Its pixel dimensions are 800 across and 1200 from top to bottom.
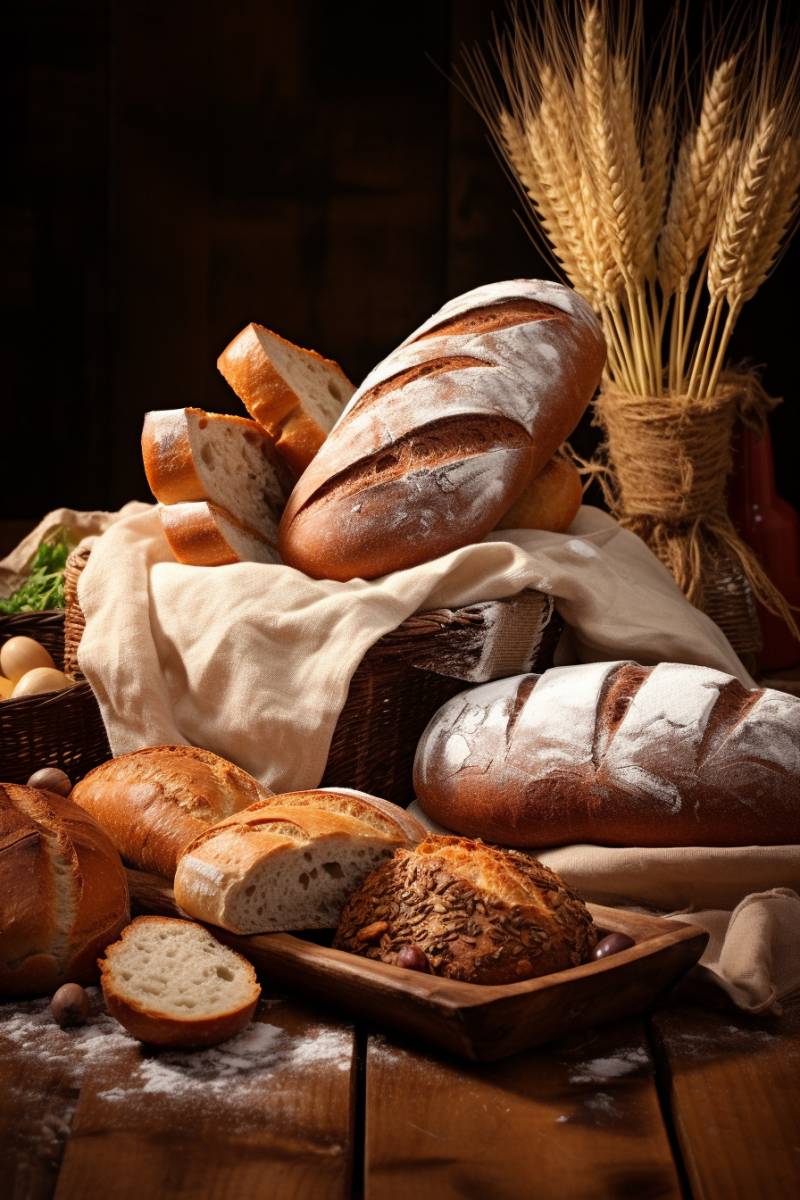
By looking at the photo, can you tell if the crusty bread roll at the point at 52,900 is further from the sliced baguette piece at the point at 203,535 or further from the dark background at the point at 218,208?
the dark background at the point at 218,208

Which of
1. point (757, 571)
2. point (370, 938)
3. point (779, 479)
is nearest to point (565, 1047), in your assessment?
point (370, 938)

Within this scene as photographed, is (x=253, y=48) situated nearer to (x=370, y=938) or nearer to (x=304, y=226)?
(x=304, y=226)

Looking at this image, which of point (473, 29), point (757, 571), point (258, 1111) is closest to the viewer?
point (258, 1111)

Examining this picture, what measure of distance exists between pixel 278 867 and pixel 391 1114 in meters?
0.33

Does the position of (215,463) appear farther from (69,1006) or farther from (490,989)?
(490,989)

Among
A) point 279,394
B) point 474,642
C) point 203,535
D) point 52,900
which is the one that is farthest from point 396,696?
point 52,900

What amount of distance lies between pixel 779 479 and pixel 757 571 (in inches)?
47.7

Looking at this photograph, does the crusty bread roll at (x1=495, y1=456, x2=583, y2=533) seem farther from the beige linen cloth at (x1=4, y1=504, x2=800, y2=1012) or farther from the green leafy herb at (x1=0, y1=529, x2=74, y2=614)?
the green leafy herb at (x1=0, y1=529, x2=74, y2=614)

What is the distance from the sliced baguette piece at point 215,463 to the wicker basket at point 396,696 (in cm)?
40

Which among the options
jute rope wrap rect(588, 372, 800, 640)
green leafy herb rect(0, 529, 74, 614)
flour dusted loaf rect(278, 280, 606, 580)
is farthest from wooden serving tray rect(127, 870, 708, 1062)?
green leafy herb rect(0, 529, 74, 614)

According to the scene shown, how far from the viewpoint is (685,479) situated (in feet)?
9.44

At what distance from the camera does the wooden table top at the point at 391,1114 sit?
47.1 inches

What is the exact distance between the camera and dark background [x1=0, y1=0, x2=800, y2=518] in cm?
401

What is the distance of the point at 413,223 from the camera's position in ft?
13.4
